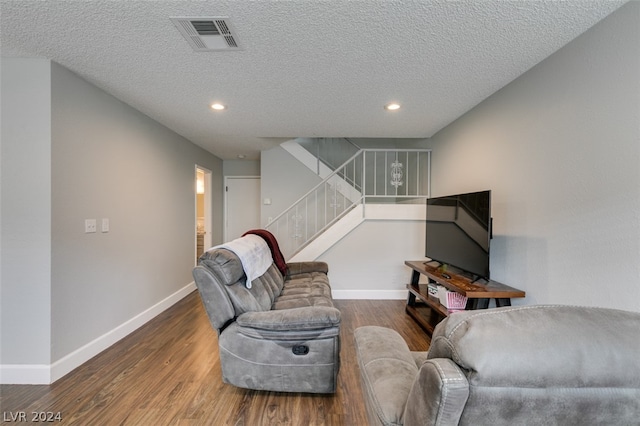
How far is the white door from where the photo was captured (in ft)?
17.9

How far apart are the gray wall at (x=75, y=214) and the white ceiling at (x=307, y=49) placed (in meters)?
0.29

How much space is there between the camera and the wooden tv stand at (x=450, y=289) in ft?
6.68

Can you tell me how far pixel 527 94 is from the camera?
6.81 ft

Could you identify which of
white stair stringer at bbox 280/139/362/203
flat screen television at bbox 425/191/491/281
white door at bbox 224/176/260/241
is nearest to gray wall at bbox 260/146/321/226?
white stair stringer at bbox 280/139/362/203

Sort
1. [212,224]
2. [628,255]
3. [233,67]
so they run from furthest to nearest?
[212,224] → [233,67] → [628,255]

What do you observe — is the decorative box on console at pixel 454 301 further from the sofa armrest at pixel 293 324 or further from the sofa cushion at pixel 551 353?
the sofa cushion at pixel 551 353

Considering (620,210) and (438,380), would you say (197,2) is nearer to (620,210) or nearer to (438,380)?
(438,380)

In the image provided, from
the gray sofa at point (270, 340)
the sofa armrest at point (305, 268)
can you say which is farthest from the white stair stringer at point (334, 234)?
the gray sofa at point (270, 340)

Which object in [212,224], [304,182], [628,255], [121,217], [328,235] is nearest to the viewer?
[628,255]

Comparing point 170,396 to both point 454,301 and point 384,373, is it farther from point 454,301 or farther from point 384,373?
point 454,301

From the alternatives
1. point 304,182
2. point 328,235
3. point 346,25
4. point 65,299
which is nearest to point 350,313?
point 328,235

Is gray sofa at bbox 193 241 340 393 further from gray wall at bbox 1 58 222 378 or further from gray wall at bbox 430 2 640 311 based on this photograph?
gray wall at bbox 430 2 640 311

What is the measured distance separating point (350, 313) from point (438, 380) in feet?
9.41

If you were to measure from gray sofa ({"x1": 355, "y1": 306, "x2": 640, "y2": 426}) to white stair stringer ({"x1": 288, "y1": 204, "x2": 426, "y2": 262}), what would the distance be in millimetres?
3213
